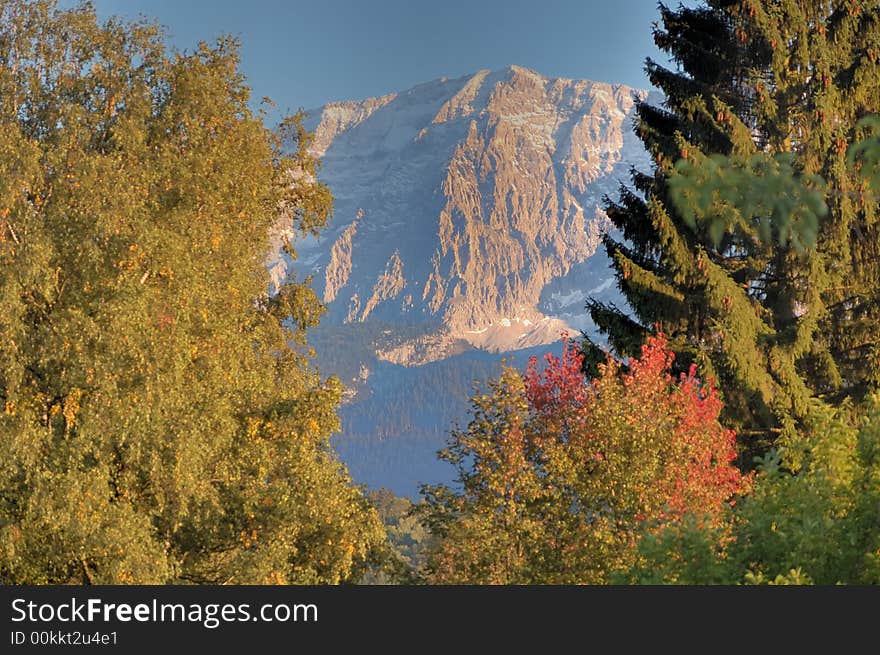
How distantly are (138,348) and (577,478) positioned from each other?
378 inches

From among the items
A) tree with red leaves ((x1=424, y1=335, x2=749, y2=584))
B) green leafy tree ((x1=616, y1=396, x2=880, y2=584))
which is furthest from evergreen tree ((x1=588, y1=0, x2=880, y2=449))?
green leafy tree ((x1=616, y1=396, x2=880, y2=584))

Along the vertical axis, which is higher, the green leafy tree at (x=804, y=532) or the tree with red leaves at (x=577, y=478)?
the tree with red leaves at (x=577, y=478)

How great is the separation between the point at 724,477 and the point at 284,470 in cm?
977

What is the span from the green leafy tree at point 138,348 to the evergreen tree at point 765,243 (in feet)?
36.8

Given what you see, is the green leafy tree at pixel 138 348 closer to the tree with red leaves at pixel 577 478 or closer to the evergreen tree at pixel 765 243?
the tree with red leaves at pixel 577 478

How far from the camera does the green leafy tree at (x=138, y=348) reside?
19672mm

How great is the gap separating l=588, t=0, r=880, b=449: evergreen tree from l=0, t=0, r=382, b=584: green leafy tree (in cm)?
1122

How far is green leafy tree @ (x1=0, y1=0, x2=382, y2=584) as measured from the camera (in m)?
19.7

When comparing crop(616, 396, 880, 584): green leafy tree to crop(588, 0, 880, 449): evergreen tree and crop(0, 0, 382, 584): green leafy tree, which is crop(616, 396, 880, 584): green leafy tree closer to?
crop(0, 0, 382, 584): green leafy tree

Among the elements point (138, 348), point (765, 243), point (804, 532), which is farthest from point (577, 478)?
point (804, 532)

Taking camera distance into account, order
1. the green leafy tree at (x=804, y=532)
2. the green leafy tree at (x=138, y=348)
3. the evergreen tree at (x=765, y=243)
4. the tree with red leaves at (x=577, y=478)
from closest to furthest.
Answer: the green leafy tree at (x=804, y=532) < the green leafy tree at (x=138, y=348) < the tree with red leaves at (x=577, y=478) < the evergreen tree at (x=765, y=243)

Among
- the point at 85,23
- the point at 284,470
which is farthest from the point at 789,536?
the point at 85,23

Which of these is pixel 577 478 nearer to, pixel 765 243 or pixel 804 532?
pixel 765 243

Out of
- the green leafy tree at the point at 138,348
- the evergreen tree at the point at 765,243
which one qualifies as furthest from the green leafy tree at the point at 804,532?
the evergreen tree at the point at 765,243
